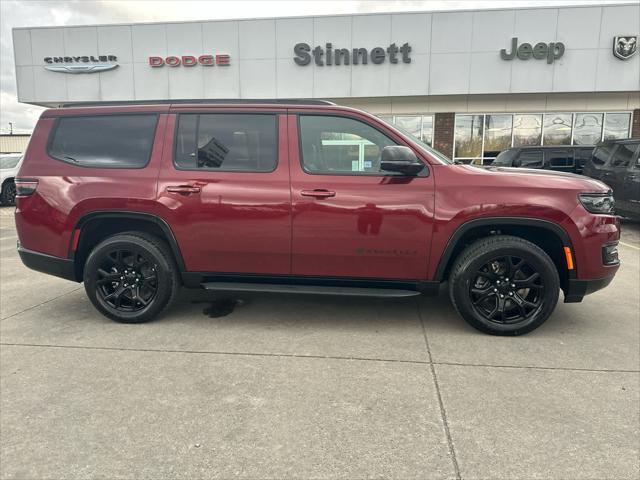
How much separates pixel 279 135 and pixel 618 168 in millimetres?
8308

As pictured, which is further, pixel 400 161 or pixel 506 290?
pixel 506 290

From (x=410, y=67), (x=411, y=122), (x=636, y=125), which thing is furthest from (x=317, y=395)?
(x=636, y=125)

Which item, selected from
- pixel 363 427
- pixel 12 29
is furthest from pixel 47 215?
pixel 12 29

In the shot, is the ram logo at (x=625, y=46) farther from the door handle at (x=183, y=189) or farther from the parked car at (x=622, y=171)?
the door handle at (x=183, y=189)

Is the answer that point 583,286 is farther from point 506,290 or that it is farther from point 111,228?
point 111,228

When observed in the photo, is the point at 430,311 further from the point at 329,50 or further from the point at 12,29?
the point at 12,29

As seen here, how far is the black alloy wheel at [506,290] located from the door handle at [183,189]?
2437 millimetres

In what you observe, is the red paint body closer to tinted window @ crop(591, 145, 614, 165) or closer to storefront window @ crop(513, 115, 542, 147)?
tinted window @ crop(591, 145, 614, 165)

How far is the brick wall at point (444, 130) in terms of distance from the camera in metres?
16.1

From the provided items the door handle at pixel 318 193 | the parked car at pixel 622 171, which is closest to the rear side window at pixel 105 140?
the door handle at pixel 318 193

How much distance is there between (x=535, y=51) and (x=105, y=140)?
14818 millimetres

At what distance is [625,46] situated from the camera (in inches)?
563

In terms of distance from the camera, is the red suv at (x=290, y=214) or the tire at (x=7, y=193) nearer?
the red suv at (x=290, y=214)

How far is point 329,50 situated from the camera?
1544 cm
